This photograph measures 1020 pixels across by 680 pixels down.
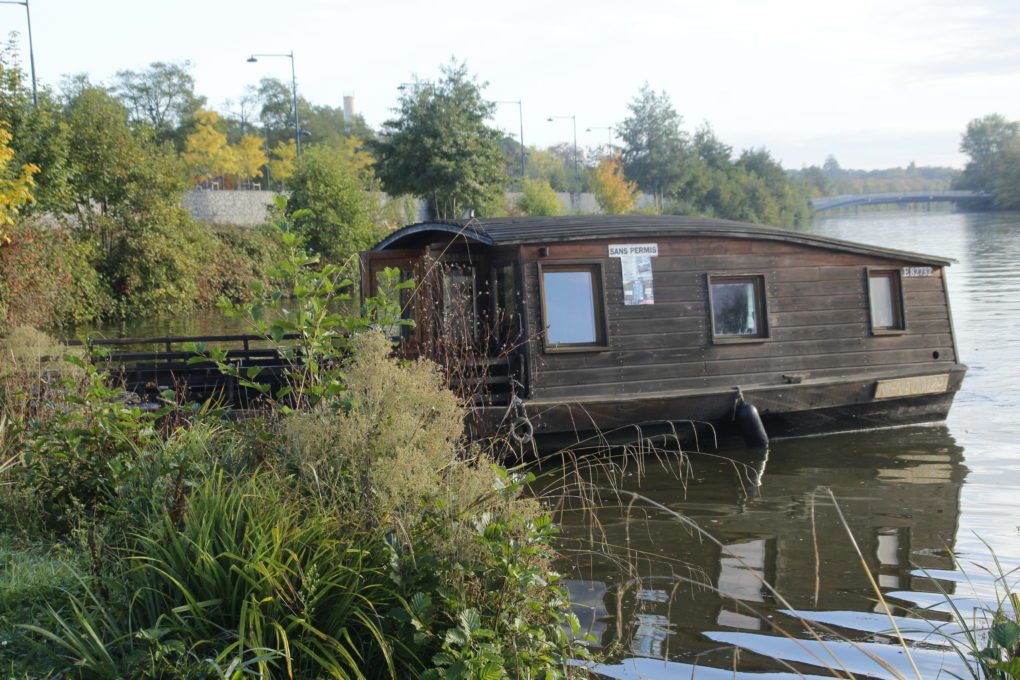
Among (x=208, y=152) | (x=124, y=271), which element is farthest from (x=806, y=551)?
(x=208, y=152)

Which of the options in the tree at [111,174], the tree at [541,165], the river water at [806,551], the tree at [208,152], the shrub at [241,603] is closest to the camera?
the shrub at [241,603]

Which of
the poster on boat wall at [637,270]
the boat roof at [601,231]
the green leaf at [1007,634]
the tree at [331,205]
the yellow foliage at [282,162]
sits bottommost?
the green leaf at [1007,634]

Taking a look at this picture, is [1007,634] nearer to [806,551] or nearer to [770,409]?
[806,551]

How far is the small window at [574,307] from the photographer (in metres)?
11.1

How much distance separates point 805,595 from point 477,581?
3.86 metres

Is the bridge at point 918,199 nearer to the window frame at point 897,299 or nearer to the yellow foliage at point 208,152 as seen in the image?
the yellow foliage at point 208,152

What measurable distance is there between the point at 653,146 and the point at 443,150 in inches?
1425

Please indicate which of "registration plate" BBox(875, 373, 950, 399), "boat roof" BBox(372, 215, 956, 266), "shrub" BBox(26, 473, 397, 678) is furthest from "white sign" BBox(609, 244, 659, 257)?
"shrub" BBox(26, 473, 397, 678)

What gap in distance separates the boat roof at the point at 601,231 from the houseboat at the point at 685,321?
0.09 feet

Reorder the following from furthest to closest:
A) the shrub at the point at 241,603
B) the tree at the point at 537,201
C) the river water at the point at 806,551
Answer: the tree at the point at 537,201, the river water at the point at 806,551, the shrub at the point at 241,603

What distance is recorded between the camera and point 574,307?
1123 centimetres

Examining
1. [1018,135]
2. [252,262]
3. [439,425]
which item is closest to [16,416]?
[439,425]

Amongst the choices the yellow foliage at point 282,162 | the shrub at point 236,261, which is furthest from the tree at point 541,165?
the shrub at point 236,261

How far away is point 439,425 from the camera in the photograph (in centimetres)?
441
